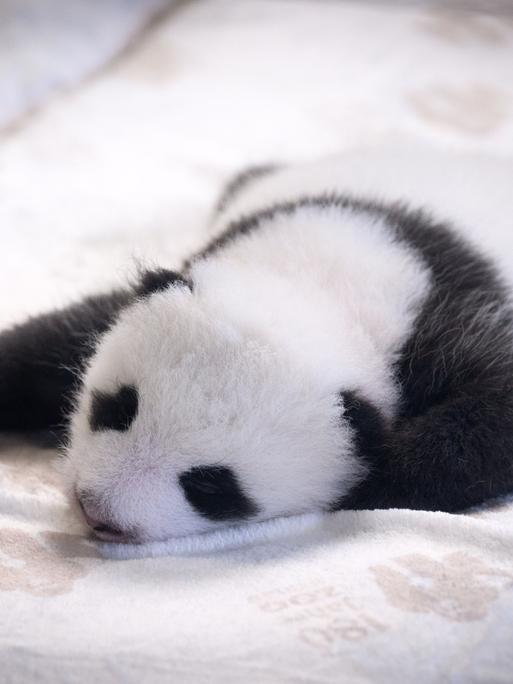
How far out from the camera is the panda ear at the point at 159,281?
4.26 feet

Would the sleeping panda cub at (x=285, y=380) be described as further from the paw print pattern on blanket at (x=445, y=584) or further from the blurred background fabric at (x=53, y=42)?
the blurred background fabric at (x=53, y=42)

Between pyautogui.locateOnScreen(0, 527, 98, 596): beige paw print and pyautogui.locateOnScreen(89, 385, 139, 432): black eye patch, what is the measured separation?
5.8 inches

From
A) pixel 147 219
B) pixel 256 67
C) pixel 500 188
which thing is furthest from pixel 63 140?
pixel 500 188

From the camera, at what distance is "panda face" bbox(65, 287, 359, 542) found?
1.12 metres

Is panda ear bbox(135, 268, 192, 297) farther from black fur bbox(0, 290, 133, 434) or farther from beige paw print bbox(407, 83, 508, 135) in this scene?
beige paw print bbox(407, 83, 508, 135)

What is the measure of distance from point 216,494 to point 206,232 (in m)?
1.02

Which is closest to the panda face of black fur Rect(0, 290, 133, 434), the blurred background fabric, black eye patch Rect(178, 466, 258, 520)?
black eye patch Rect(178, 466, 258, 520)

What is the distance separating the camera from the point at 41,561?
1096 mm

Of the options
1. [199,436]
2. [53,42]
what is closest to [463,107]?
[53,42]

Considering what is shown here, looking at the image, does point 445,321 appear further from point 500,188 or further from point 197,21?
point 197,21

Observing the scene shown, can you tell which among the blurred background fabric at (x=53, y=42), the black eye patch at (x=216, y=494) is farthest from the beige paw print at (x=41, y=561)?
the blurred background fabric at (x=53, y=42)

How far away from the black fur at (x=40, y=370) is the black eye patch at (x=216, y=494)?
0.46 m

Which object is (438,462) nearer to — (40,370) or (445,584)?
(445,584)

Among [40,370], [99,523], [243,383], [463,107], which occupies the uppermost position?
[463,107]
